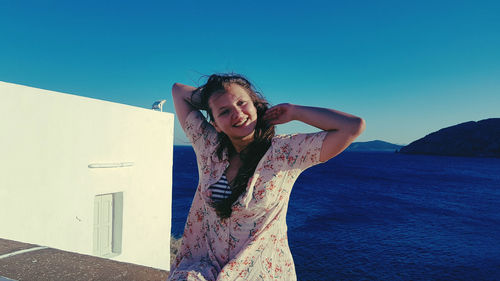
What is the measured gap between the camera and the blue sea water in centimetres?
2103

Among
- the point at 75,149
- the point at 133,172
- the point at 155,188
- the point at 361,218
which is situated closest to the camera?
the point at 75,149

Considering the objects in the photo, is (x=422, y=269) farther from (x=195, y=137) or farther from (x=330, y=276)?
(x=195, y=137)

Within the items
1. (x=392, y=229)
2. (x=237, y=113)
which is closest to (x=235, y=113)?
(x=237, y=113)

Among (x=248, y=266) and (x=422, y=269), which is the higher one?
(x=248, y=266)

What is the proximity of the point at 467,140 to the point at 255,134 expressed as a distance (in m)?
126

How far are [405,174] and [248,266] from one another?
228 ft

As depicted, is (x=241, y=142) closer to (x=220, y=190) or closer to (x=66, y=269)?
(x=220, y=190)

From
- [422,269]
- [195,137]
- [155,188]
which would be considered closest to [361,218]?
[422,269]

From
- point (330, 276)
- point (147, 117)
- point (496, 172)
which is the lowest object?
point (330, 276)

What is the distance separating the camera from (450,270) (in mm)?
20625

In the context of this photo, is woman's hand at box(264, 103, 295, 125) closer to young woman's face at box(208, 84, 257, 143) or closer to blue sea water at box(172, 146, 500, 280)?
young woman's face at box(208, 84, 257, 143)

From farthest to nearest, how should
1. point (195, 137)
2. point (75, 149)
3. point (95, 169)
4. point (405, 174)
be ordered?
point (405, 174), point (95, 169), point (75, 149), point (195, 137)

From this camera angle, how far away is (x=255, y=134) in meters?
1.39

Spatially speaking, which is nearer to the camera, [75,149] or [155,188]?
[75,149]
